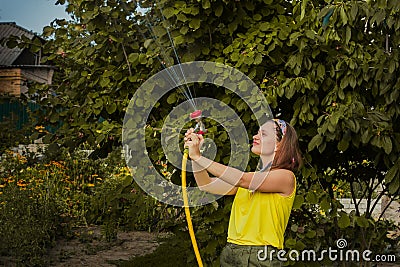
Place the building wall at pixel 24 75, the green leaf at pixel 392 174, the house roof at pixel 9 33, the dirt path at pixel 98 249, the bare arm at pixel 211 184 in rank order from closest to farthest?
the bare arm at pixel 211 184, the green leaf at pixel 392 174, the dirt path at pixel 98 249, the building wall at pixel 24 75, the house roof at pixel 9 33

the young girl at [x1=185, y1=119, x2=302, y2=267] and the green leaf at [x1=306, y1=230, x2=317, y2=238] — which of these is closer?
the young girl at [x1=185, y1=119, x2=302, y2=267]

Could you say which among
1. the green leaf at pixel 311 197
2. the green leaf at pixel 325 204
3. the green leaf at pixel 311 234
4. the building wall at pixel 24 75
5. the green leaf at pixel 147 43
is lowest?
the green leaf at pixel 311 234

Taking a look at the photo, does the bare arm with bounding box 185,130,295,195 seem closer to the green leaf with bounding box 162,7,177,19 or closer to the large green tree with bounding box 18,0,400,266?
the large green tree with bounding box 18,0,400,266

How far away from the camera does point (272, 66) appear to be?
11.5 feet

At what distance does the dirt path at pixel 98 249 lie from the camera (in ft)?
18.2

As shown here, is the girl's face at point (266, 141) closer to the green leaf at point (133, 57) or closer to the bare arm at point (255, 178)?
the bare arm at point (255, 178)

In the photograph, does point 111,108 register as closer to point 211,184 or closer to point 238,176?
point 211,184

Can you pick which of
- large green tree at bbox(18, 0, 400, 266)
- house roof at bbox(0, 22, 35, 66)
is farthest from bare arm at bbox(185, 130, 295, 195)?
house roof at bbox(0, 22, 35, 66)

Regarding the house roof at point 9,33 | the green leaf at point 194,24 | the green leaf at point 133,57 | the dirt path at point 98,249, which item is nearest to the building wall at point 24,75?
the house roof at point 9,33

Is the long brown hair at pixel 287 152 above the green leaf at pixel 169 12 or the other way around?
the other way around

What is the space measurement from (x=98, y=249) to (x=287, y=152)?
3.68 meters

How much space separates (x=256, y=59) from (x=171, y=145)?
0.60m

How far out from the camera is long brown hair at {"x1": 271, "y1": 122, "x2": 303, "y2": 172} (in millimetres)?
2684

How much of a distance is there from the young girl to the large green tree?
399mm
